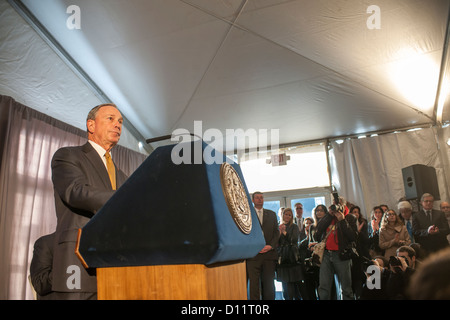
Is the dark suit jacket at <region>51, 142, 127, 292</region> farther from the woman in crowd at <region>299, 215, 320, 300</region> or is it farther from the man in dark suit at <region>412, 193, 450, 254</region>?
the man in dark suit at <region>412, 193, 450, 254</region>

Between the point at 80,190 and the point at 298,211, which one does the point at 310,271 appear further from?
the point at 80,190

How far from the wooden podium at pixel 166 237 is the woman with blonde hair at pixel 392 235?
4.25m

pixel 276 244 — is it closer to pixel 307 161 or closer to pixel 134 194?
pixel 307 161

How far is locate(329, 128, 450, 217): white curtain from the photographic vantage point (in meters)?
6.05

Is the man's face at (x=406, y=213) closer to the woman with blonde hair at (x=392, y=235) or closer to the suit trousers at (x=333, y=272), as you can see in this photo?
the woman with blonde hair at (x=392, y=235)

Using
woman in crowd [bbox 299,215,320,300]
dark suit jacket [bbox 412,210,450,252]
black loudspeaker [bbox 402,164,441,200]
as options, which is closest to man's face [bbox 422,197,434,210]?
dark suit jacket [bbox 412,210,450,252]

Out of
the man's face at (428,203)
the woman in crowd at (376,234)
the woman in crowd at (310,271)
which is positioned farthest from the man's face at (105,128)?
the man's face at (428,203)

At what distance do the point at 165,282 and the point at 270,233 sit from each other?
163 inches

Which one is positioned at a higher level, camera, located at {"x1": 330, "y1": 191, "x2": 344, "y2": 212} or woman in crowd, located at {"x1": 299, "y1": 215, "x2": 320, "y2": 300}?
camera, located at {"x1": 330, "y1": 191, "x2": 344, "y2": 212}

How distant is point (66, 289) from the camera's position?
1.05 metres

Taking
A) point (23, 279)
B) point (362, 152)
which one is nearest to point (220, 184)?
point (23, 279)

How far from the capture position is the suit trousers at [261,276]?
4.45 m

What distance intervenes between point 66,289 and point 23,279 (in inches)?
120

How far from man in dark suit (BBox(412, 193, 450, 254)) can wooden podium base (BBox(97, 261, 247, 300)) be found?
15.1 feet
